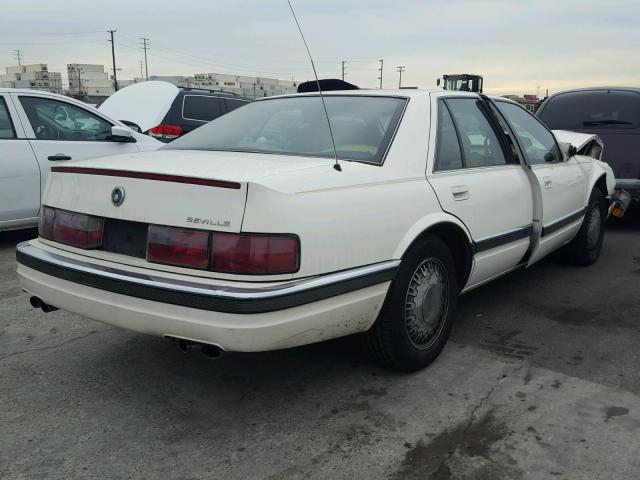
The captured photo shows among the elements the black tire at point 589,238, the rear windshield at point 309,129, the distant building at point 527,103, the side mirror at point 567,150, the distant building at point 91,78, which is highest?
the distant building at point 91,78

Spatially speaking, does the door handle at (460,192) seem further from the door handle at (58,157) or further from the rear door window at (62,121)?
the rear door window at (62,121)

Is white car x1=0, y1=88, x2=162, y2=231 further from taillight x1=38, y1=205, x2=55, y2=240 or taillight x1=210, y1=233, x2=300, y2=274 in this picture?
taillight x1=210, y1=233, x2=300, y2=274

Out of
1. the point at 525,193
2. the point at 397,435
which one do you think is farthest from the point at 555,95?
the point at 397,435

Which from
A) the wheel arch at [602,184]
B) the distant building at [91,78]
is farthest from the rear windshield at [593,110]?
the distant building at [91,78]

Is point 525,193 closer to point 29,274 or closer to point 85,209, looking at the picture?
point 85,209

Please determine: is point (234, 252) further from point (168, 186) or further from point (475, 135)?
point (475, 135)

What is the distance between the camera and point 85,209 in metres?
2.84

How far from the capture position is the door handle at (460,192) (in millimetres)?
3299

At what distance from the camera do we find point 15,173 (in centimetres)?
579

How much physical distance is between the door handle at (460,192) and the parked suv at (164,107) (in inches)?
269

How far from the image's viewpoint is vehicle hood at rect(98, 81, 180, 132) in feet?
31.4

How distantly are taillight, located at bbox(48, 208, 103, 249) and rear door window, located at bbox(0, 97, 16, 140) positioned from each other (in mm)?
3272

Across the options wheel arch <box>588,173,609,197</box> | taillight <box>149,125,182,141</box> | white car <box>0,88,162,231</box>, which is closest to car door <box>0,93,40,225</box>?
white car <box>0,88,162,231</box>

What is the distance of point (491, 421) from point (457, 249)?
3.42 ft
